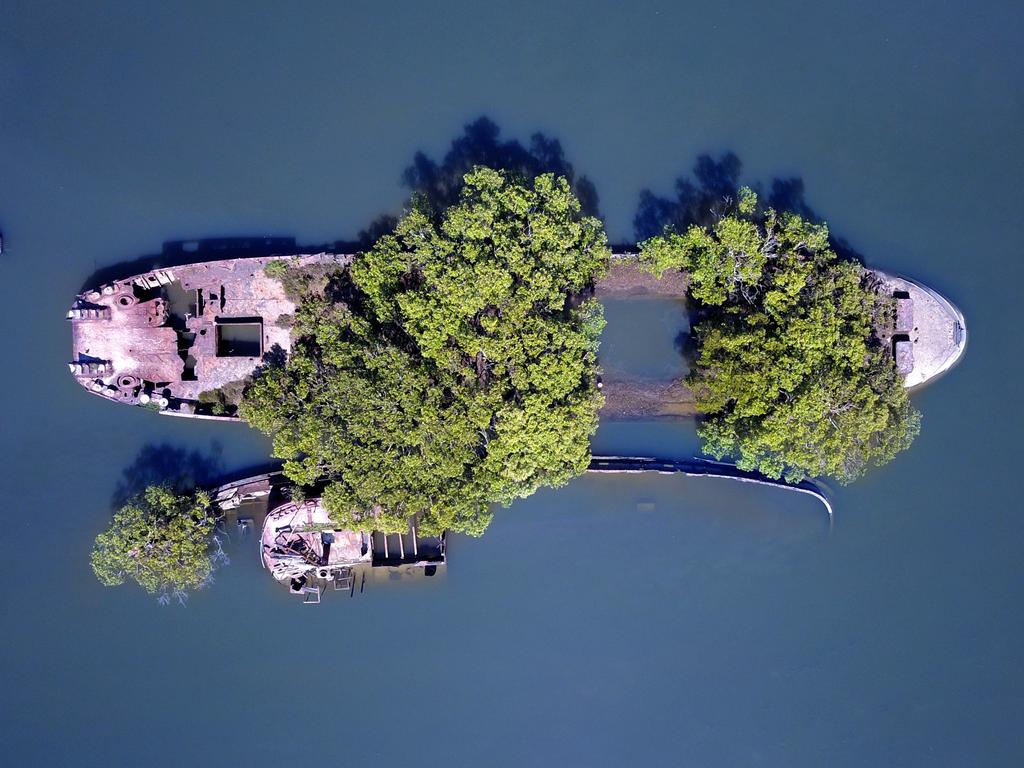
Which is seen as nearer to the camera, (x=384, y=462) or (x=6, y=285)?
(x=384, y=462)

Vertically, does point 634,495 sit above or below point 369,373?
below

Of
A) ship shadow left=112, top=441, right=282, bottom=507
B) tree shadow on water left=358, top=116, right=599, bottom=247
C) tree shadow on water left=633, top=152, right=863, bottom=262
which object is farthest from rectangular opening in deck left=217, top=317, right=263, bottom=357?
tree shadow on water left=633, top=152, right=863, bottom=262

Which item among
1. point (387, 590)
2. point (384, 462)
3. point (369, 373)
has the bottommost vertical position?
point (387, 590)

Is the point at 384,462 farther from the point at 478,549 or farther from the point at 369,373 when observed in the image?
the point at 478,549

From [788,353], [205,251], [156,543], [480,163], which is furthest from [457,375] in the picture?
[156,543]

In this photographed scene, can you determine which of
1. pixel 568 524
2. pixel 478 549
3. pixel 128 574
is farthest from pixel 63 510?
pixel 568 524

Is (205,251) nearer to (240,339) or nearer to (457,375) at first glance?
(240,339)

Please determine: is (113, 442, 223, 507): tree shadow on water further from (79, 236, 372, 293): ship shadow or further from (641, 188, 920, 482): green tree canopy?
(641, 188, 920, 482): green tree canopy
